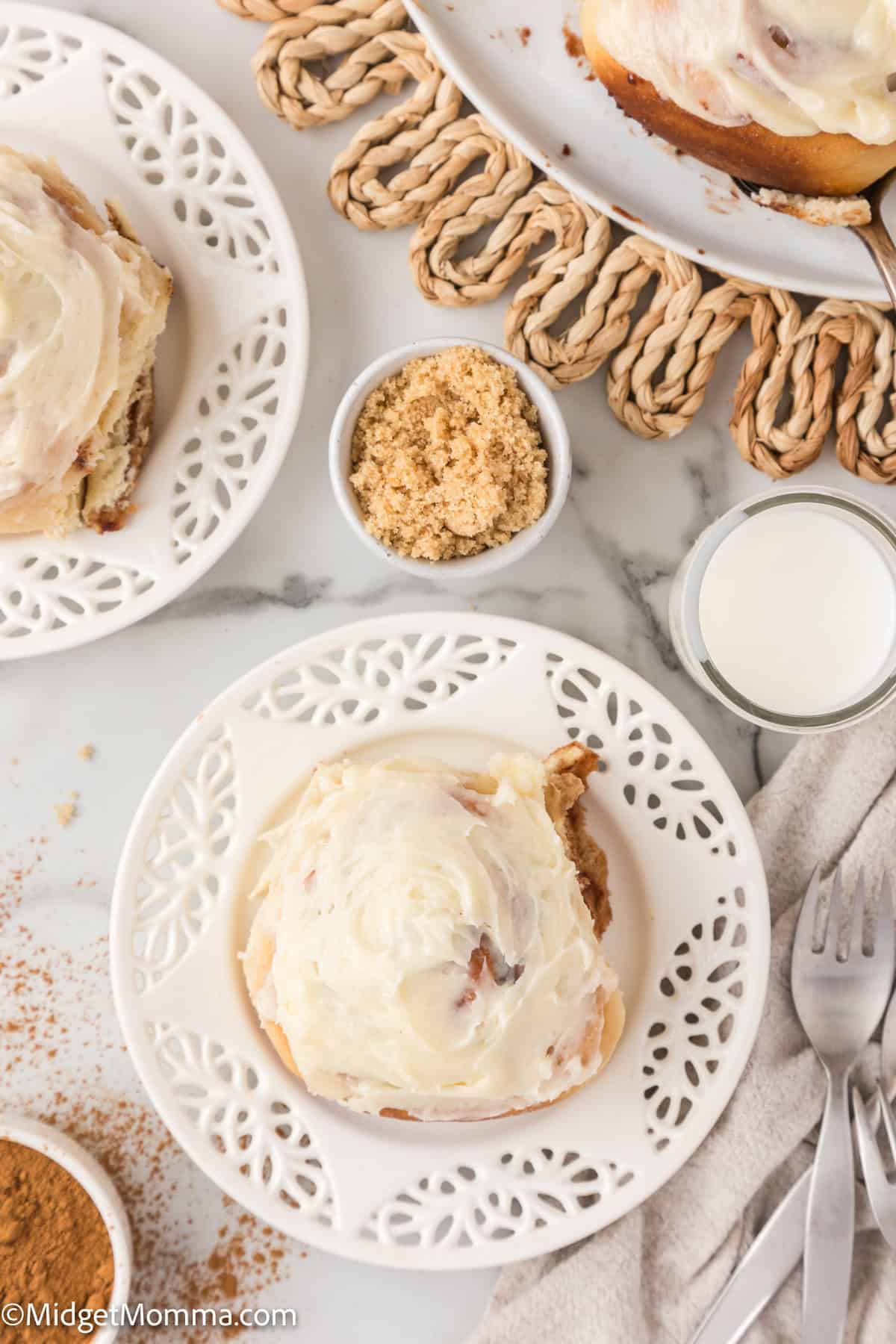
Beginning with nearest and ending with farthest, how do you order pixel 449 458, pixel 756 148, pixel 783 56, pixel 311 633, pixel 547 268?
pixel 783 56 < pixel 756 148 < pixel 449 458 < pixel 547 268 < pixel 311 633

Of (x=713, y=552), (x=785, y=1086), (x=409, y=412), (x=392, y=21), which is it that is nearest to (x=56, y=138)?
(x=392, y=21)

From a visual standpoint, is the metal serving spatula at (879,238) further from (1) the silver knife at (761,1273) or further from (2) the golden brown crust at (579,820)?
(1) the silver knife at (761,1273)

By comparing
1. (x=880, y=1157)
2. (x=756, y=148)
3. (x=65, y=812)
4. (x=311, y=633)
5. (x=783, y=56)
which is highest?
(x=783, y=56)

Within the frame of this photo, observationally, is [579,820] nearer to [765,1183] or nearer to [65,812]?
[765,1183]

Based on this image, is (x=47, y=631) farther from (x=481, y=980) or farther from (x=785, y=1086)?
(x=785, y=1086)

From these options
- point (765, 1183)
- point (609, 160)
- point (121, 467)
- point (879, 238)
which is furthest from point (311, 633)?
point (765, 1183)

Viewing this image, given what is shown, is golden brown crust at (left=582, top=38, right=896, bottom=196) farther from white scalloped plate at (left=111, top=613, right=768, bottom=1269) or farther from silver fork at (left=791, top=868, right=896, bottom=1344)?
silver fork at (left=791, top=868, right=896, bottom=1344)
